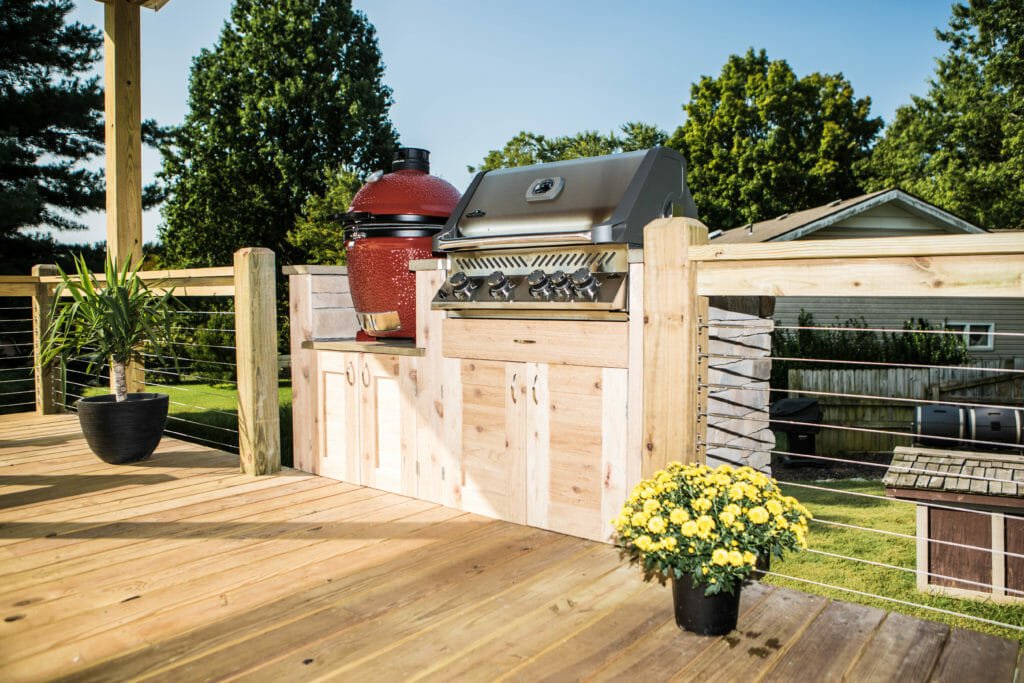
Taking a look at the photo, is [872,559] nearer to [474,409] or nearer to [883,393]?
[474,409]

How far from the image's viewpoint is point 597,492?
281 centimetres

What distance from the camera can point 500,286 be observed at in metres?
3.05

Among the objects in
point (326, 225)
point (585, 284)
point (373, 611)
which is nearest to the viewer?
point (373, 611)

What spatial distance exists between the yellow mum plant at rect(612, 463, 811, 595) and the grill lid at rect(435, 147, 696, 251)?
1015 millimetres

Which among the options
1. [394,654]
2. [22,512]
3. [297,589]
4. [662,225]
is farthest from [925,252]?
[22,512]

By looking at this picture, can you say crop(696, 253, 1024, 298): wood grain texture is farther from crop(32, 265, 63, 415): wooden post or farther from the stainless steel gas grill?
crop(32, 265, 63, 415): wooden post

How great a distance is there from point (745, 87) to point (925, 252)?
24.6 m

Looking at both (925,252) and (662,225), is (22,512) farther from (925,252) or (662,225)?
(925,252)

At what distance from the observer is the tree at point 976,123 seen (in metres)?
17.9

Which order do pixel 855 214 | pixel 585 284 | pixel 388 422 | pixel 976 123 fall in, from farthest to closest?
1. pixel 976 123
2. pixel 855 214
3. pixel 388 422
4. pixel 585 284

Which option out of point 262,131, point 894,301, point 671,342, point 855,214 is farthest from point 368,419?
point 262,131

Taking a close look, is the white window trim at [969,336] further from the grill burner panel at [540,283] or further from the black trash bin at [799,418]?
the grill burner panel at [540,283]

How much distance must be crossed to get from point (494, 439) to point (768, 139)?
73.2 ft

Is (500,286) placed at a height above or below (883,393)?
above
